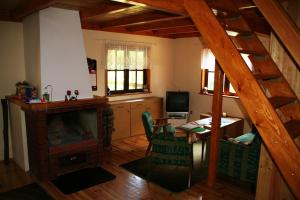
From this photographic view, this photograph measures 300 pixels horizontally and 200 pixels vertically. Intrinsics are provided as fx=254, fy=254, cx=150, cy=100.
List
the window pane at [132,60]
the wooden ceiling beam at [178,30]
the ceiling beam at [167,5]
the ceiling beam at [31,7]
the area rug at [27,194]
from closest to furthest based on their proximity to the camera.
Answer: the ceiling beam at [167,5], the ceiling beam at [31,7], the area rug at [27,194], the wooden ceiling beam at [178,30], the window pane at [132,60]

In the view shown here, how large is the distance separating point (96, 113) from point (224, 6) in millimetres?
2625

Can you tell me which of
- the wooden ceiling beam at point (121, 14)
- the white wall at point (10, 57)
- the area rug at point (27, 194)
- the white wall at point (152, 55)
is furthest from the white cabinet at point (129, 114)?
the area rug at point (27, 194)

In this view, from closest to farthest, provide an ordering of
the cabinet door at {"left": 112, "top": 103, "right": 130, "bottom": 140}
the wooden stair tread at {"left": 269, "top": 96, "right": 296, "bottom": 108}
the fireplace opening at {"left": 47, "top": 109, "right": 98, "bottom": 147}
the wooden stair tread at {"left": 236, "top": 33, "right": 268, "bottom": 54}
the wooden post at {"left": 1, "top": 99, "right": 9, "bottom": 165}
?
the wooden stair tread at {"left": 269, "top": 96, "right": 296, "bottom": 108} → the wooden stair tread at {"left": 236, "top": 33, "right": 268, "bottom": 54} → the fireplace opening at {"left": 47, "top": 109, "right": 98, "bottom": 147} → the wooden post at {"left": 1, "top": 99, "right": 9, "bottom": 165} → the cabinet door at {"left": 112, "top": 103, "right": 130, "bottom": 140}

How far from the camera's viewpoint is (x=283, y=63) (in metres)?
2.35

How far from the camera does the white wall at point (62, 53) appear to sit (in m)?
3.72

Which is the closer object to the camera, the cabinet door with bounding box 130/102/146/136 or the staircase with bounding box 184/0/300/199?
the staircase with bounding box 184/0/300/199

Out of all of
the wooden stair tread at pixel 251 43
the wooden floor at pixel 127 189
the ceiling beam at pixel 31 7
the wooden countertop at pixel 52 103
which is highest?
the ceiling beam at pixel 31 7

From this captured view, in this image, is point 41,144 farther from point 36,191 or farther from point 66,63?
point 66,63

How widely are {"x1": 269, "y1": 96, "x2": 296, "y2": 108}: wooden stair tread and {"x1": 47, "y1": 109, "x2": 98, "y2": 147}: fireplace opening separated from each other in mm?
2917

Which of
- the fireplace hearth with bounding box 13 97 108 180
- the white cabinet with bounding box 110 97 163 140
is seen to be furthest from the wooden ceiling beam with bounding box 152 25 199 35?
the fireplace hearth with bounding box 13 97 108 180

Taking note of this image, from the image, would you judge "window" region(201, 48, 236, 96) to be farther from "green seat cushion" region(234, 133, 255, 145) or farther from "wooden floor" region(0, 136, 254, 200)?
"wooden floor" region(0, 136, 254, 200)

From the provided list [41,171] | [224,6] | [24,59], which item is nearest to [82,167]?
[41,171]

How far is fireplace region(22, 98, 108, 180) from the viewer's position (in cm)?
365

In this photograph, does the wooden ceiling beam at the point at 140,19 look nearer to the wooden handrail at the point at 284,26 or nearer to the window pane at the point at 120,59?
the window pane at the point at 120,59
